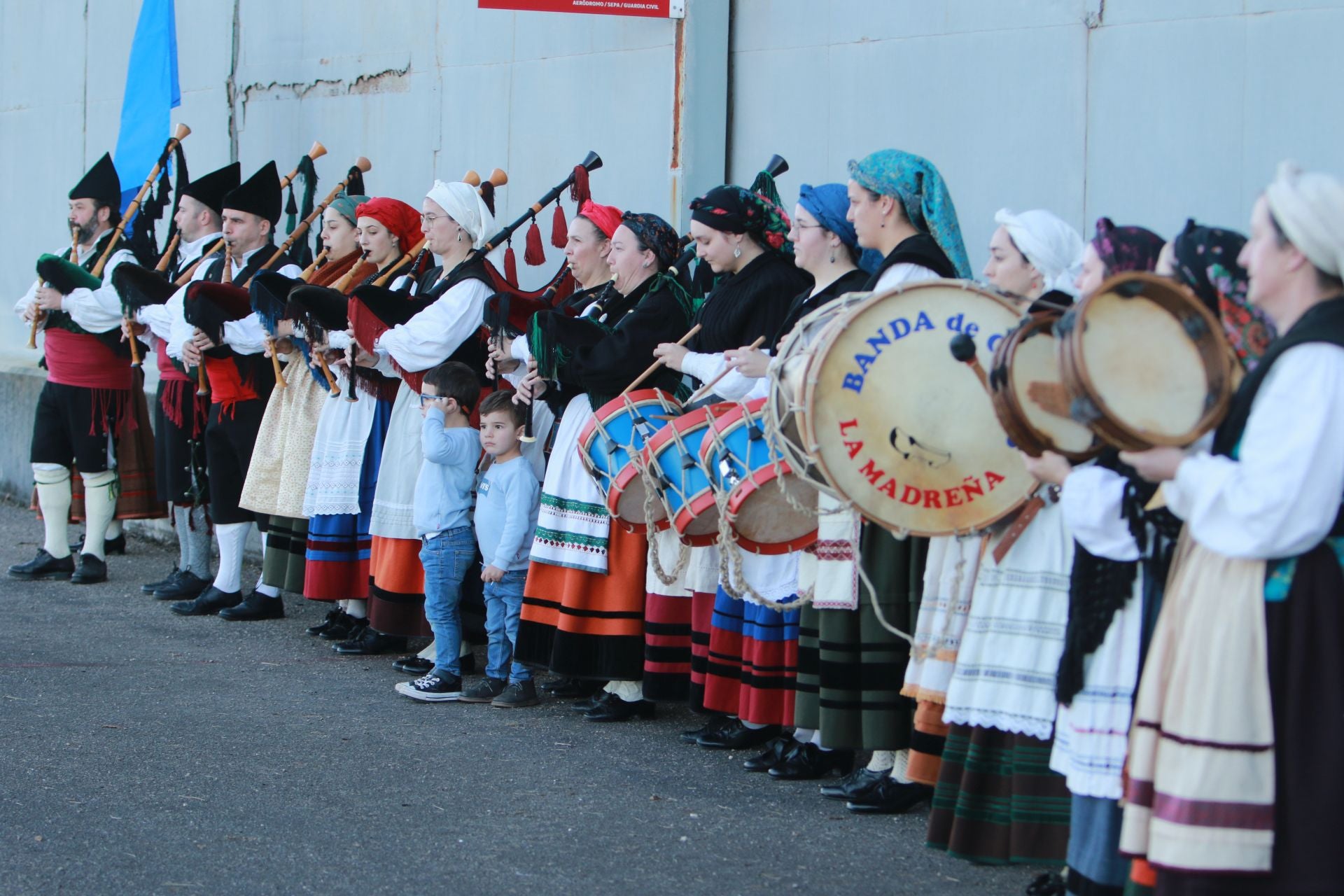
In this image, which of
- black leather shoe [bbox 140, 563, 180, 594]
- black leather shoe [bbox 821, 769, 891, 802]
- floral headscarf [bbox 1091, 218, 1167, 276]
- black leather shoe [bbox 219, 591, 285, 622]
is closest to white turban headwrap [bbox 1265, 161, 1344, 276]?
floral headscarf [bbox 1091, 218, 1167, 276]

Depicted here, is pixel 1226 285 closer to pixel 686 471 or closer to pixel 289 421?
pixel 686 471

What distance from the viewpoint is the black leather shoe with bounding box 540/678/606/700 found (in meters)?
5.80

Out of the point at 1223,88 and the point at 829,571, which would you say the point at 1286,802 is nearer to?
the point at 829,571

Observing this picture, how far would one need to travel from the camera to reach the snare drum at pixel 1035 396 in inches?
121

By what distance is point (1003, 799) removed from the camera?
372 cm

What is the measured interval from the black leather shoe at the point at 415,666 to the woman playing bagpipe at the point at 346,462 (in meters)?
0.56

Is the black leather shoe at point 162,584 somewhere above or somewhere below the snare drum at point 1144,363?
below

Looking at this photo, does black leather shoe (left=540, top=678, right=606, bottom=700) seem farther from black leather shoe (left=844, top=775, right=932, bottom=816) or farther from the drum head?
the drum head

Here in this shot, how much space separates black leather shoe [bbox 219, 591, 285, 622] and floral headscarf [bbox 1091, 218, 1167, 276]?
4723mm

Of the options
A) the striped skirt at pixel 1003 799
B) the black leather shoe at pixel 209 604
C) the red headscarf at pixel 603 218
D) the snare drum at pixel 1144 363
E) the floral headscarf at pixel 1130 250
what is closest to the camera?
the snare drum at pixel 1144 363

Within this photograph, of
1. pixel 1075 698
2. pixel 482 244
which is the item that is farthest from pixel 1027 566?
pixel 482 244

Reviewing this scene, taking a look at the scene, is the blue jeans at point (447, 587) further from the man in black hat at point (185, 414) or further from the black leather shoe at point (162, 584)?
the black leather shoe at point (162, 584)

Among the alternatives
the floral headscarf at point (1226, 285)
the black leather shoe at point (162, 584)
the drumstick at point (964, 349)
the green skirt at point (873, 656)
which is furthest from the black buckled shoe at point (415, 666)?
the floral headscarf at point (1226, 285)

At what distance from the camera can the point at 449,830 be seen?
13.7ft
